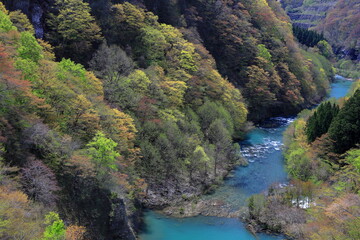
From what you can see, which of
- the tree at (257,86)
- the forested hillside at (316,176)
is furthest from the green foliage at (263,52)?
the forested hillside at (316,176)

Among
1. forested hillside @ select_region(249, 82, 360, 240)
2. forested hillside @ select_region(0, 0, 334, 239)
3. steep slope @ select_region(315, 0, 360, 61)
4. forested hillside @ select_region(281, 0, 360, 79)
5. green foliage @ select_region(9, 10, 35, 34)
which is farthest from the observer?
steep slope @ select_region(315, 0, 360, 61)

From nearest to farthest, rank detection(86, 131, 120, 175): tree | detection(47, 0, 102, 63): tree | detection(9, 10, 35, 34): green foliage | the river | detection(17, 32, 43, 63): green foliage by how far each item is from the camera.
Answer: detection(86, 131, 120, 175): tree < detection(17, 32, 43, 63): green foliage < the river < detection(9, 10, 35, 34): green foliage < detection(47, 0, 102, 63): tree

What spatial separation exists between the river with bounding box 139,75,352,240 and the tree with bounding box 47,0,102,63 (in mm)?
24335

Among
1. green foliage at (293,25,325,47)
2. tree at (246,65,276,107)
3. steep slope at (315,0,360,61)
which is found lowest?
tree at (246,65,276,107)

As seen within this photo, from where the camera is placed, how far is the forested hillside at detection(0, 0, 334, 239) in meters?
23.1

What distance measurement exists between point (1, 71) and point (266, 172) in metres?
33.0

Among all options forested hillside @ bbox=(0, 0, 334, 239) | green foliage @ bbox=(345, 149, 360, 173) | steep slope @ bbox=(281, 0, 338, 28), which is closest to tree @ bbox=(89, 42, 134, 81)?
forested hillside @ bbox=(0, 0, 334, 239)

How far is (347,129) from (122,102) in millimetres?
24249

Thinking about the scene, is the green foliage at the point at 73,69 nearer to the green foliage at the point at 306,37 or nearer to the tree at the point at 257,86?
the tree at the point at 257,86

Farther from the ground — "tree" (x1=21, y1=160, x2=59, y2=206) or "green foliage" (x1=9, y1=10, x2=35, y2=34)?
"green foliage" (x1=9, y1=10, x2=35, y2=34)

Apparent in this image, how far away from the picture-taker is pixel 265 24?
7644 cm

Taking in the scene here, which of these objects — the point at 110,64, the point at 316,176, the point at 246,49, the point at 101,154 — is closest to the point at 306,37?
the point at 246,49

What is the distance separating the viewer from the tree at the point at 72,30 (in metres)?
44.7

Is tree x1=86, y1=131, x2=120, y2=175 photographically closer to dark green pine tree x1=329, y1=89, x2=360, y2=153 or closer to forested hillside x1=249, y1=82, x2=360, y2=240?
forested hillside x1=249, y1=82, x2=360, y2=240
